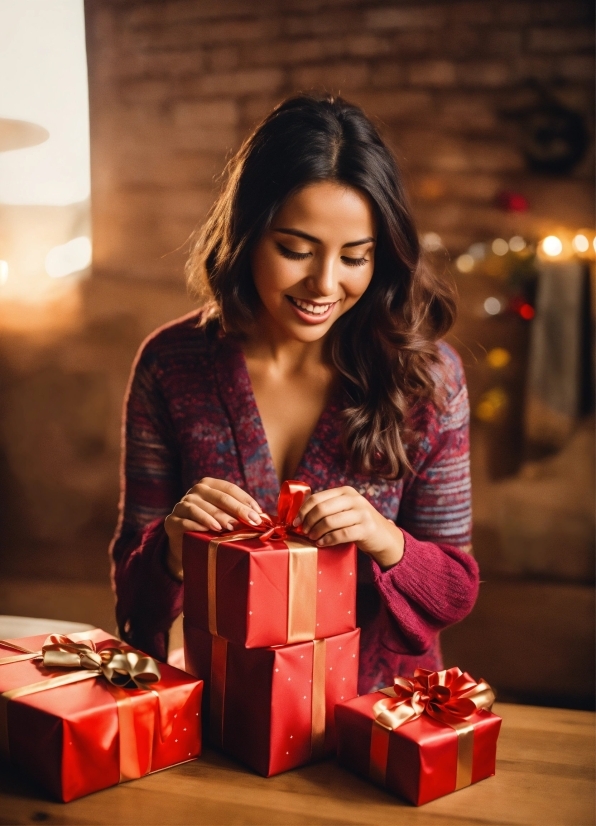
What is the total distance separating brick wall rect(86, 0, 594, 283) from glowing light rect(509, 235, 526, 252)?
39 millimetres

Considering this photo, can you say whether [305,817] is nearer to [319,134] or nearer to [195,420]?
[195,420]

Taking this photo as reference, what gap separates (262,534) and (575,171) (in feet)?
7.20

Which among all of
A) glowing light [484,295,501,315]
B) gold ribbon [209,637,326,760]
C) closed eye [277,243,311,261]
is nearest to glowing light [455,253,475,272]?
glowing light [484,295,501,315]

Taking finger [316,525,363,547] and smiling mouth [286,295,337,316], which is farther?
smiling mouth [286,295,337,316]

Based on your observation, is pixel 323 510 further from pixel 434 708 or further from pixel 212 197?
pixel 212 197

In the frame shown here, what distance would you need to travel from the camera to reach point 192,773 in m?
0.81

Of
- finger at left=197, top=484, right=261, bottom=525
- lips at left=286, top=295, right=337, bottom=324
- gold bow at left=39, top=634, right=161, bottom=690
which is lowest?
gold bow at left=39, top=634, right=161, bottom=690

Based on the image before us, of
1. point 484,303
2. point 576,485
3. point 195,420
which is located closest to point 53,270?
point 484,303

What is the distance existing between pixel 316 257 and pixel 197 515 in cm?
40

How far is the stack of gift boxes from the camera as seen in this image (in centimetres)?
79

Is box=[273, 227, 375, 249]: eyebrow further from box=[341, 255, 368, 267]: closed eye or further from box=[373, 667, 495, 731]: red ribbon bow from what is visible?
box=[373, 667, 495, 731]: red ribbon bow

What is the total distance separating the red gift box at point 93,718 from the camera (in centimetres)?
75

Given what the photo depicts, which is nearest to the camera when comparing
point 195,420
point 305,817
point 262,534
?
point 305,817

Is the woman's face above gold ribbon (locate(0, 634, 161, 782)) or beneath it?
above
